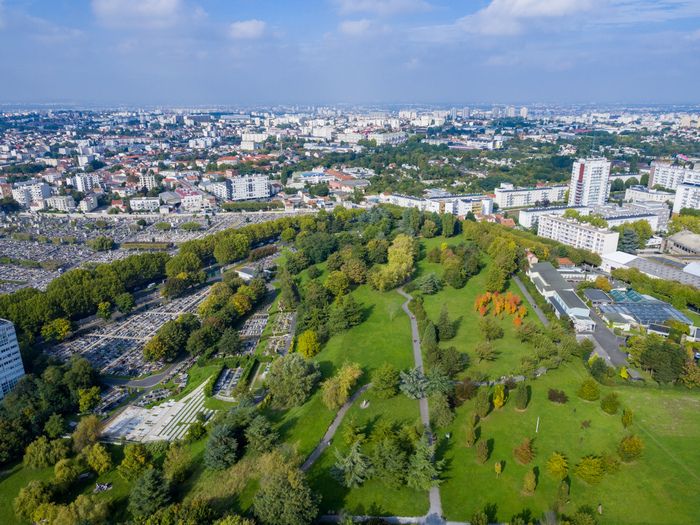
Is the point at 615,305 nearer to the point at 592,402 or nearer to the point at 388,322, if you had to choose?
the point at 592,402

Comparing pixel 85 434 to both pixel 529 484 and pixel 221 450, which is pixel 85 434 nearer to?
pixel 221 450

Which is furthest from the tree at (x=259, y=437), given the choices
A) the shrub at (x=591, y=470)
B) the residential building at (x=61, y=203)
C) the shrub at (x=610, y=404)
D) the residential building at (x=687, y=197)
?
the residential building at (x=61, y=203)

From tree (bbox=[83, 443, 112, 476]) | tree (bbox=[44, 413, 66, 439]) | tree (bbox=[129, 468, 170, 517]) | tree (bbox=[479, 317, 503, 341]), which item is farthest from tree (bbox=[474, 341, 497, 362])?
tree (bbox=[44, 413, 66, 439])

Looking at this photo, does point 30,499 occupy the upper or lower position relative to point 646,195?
lower

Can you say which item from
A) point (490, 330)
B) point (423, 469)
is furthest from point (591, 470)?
point (490, 330)

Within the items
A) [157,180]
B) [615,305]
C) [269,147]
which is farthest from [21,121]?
[615,305]
